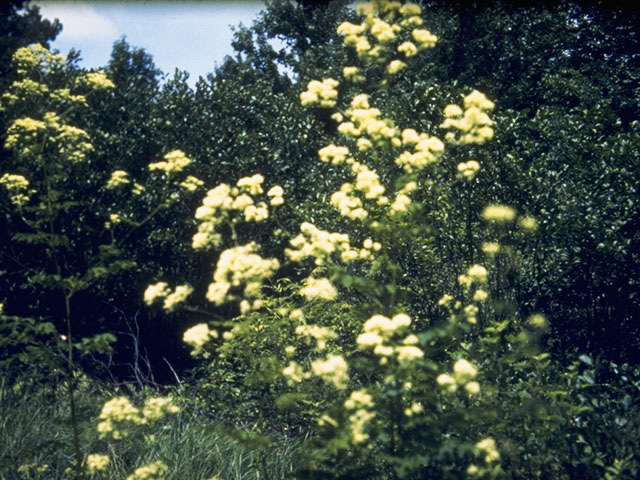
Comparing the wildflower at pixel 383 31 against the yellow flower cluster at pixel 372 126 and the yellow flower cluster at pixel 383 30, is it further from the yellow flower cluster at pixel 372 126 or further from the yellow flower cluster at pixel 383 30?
the yellow flower cluster at pixel 372 126

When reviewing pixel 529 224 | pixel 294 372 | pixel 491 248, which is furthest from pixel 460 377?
pixel 529 224

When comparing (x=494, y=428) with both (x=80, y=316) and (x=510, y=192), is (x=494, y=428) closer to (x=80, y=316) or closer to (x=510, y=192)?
(x=510, y=192)

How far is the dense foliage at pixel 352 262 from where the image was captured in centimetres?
321

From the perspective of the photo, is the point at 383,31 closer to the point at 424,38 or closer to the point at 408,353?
the point at 424,38

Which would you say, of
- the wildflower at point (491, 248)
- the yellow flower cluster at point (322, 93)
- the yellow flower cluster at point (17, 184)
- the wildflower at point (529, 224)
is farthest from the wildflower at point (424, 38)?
the yellow flower cluster at point (17, 184)

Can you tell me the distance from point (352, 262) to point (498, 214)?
63.5 inches

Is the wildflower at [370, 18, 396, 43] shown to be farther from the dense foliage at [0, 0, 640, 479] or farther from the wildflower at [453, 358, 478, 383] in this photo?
the wildflower at [453, 358, 478, 383]

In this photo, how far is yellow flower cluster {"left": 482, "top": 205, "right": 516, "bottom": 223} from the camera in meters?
5.14

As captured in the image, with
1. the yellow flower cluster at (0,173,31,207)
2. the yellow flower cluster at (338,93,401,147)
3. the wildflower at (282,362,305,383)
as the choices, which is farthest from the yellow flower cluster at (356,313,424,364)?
the yellow flower cluster at (0,173,31,207)

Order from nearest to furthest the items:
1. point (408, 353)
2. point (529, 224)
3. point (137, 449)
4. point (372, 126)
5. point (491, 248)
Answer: point (408, 353), point (372, 126), point (137, 449), point (491, 248), point (529, 224)

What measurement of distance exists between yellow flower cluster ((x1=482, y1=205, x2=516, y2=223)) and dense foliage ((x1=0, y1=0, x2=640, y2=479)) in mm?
29

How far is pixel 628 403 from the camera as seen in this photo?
3.70 m

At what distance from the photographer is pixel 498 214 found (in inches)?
203

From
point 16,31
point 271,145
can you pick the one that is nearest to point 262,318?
point 271,145
